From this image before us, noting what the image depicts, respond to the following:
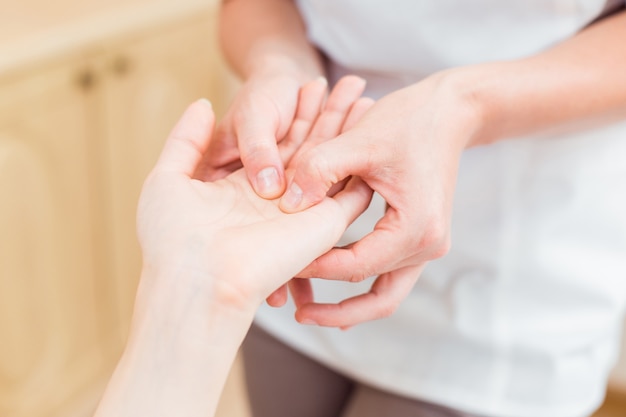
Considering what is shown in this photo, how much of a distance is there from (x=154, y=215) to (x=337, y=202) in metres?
0.16

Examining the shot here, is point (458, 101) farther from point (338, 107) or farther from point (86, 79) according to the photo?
point (86, 79)

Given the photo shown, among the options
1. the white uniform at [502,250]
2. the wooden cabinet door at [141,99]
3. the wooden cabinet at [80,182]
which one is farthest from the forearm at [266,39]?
the wooden cabinet door at [141,99]

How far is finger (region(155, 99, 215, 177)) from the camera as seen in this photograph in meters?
0.64

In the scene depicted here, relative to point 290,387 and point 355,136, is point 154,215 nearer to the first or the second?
point 355,136

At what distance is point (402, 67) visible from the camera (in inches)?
30.1

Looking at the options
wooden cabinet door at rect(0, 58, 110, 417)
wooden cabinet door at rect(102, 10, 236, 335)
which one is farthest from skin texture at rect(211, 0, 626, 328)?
wooden cabinet door at rect(102, 10, 236, 335)

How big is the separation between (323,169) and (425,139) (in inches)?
3.7

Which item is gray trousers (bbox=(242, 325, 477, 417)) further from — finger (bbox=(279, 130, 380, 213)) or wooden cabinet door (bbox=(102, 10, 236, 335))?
wooden cabinet door (bbox=(102, 10, 236, 335))

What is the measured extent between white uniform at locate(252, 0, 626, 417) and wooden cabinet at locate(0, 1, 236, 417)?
699mm

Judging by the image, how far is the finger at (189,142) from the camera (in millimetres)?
643

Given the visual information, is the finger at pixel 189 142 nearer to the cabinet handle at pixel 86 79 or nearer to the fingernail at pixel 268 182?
the fingernail at pixel 268 182

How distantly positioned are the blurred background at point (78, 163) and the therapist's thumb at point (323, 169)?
0.64m

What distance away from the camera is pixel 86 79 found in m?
1.40

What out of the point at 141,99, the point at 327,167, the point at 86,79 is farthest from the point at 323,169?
the point at 141,99
